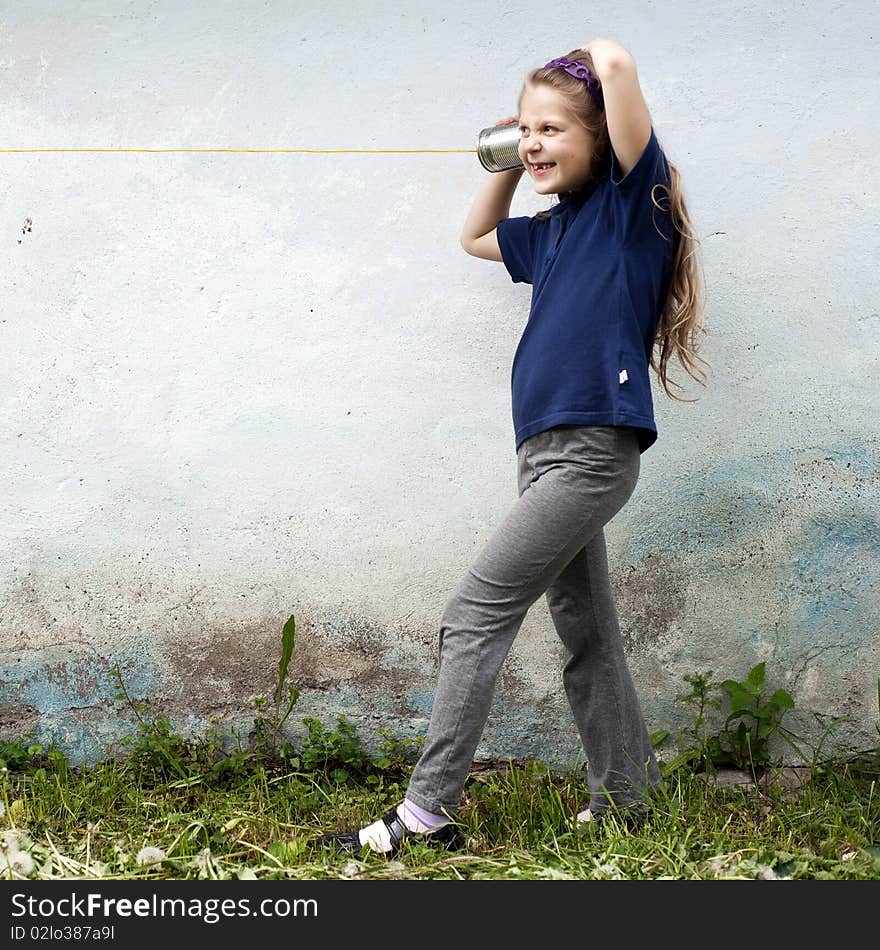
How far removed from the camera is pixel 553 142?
89.6 inches

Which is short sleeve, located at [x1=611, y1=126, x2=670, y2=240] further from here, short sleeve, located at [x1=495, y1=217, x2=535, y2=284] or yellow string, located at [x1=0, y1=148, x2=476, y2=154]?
yellow string, located at [x1=0, y1=148, x2=476, y2=154]

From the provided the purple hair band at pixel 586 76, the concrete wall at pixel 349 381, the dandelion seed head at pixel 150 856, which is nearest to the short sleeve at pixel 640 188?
the purple hair band at pixel 586 76

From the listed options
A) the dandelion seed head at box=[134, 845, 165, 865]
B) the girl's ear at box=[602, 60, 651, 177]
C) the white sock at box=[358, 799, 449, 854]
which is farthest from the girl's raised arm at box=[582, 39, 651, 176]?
the dandelion seed head at box=[134, 845, 165, 865]

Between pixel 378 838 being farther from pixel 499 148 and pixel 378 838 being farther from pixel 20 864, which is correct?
pixel 499 148

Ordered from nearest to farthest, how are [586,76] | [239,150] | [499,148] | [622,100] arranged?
[622,100] < [586,76] < [499,148] < [239,150]

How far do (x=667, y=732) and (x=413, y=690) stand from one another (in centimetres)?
67

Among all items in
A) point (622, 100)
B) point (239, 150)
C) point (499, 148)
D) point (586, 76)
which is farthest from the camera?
point (239, 150)

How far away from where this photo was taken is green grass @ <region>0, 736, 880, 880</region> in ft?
7.39

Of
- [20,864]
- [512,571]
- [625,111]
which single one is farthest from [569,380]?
[20,864]

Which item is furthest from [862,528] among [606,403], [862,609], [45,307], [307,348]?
[45,307]

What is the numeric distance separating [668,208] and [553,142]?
0.91 feet

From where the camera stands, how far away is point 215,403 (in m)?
2.87

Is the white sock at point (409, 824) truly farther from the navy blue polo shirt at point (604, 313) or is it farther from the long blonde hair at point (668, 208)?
the long blonde hair at point (668, 208)
